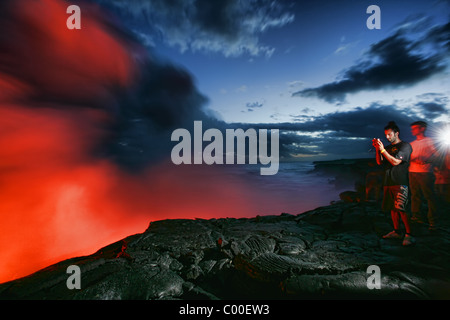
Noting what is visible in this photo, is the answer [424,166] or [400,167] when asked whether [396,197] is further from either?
[424,166]

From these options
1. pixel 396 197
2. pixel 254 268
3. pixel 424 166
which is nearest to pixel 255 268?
pixel 254 268

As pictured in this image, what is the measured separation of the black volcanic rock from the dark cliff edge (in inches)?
0.5

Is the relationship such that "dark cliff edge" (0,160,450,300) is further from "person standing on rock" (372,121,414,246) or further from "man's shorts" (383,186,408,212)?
"man's shorts" (383,186,408,212)

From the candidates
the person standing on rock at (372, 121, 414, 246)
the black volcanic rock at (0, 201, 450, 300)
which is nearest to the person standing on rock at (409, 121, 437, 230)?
the black volcanic rock at (0, 201, 450, 300)

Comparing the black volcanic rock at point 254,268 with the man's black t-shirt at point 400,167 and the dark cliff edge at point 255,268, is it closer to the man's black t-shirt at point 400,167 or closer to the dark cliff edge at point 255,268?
the dark cliff edge at point 255,268

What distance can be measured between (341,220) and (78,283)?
6717 mm

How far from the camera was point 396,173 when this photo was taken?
12.1 ft

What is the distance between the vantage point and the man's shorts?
3.62 metres

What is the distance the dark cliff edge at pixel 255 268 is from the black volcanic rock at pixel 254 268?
1cm

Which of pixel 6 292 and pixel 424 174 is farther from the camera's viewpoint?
pixel 424 174
